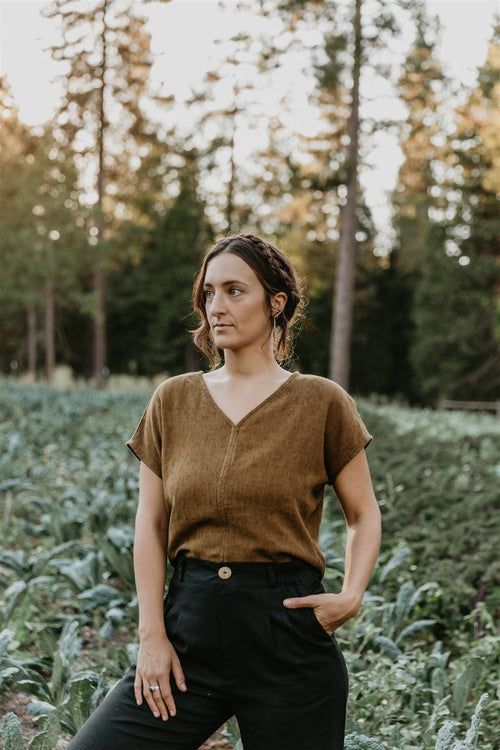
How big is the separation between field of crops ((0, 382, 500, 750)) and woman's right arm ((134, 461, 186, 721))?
2.04 ft

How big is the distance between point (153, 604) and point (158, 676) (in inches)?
6.7

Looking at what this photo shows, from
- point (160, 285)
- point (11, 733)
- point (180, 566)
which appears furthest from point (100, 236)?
point (180, 566)

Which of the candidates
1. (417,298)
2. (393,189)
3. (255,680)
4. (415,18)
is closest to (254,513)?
(255,680)

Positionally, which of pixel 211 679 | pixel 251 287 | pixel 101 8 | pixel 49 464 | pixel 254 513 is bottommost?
pixel 49 464

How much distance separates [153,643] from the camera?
6.20ft

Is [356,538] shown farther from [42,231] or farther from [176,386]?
[42,231]

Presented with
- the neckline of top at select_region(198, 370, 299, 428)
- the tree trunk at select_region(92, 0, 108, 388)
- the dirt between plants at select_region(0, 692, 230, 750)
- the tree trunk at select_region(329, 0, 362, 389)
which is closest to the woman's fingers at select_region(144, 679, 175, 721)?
the neckline of top at select_region(198, 370, 299, 428)

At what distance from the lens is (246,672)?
1851mm

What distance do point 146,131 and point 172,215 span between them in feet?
9.46

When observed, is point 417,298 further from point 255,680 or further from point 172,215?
point 255,680

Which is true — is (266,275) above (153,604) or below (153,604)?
above

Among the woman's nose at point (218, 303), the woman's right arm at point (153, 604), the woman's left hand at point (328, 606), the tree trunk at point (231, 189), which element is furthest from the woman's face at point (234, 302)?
the tree trunk at point (231, 189)

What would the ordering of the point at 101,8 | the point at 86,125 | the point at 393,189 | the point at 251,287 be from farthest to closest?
the point at 393,189
the point at 86,125
the point at 101,8
the point at 251,287

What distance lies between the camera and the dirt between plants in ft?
10.4
